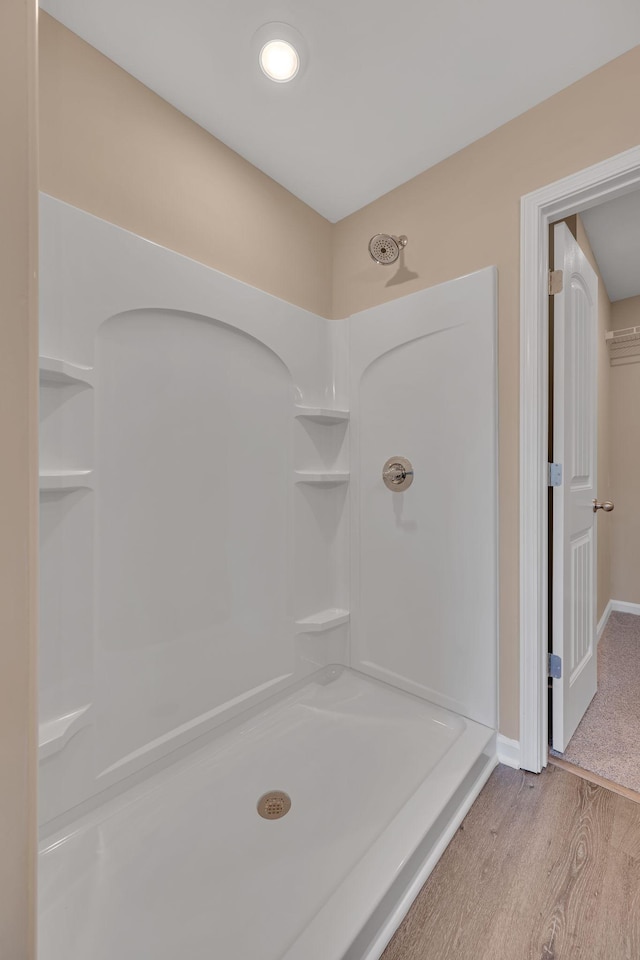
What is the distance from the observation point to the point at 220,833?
3.79ft

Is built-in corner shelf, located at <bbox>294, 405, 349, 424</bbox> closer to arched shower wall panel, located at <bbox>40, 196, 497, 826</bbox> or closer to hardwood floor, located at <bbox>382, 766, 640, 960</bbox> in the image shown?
arched shower wall panel, located at <bbox>40, 196, 497, 826</bbox>

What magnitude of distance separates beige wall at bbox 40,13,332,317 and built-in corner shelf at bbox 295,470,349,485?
0.80 metres

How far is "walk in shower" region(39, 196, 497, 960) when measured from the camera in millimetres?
1033

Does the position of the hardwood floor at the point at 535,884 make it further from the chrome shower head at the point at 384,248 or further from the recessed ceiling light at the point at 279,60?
the recessed ceiling light at the point at 279,60

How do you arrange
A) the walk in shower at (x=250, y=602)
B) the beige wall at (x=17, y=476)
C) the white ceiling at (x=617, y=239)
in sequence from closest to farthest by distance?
the beige wall at (x=17, y=476) < the walk in shower at (x=250, y=602) < the white ceiling at (x=617, y=239)

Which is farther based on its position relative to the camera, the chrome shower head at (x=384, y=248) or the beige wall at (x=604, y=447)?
the beige wall at (x=604, y=447)

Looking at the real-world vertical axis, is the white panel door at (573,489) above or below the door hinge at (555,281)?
below

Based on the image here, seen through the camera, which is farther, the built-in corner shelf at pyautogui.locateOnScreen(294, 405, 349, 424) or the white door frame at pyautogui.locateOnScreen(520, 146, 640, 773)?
the built-in corner shelf at pyautogui.locateOnScreen(294, 405, 349, 424)

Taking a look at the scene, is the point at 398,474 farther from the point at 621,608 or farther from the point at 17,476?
the point at 621,608

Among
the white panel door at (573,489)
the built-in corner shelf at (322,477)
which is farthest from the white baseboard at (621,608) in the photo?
the built-in corner shelf at (322,477)

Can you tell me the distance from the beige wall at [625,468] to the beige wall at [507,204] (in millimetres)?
2218

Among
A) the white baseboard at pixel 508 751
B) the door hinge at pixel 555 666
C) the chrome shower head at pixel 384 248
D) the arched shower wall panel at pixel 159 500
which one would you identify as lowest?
the white baseboard at pixel 508 751

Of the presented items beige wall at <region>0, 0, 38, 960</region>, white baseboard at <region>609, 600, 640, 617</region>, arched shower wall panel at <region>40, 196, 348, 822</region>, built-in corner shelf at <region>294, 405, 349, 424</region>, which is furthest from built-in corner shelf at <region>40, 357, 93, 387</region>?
white baseboard at <region>609, 600, 640, 617</region>

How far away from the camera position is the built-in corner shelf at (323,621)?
1851mm
